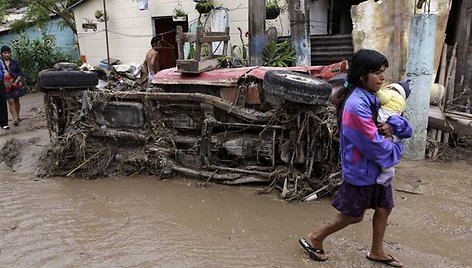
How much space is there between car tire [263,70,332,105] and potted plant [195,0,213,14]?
5895 millimetres

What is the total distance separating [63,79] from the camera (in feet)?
19.7

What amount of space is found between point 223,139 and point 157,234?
160 cm

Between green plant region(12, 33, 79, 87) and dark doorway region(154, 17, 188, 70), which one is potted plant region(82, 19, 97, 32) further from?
green plant region(12, 33, 79, 87)

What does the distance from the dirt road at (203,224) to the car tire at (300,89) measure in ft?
4.02

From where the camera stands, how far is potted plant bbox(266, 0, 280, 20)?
8375mm

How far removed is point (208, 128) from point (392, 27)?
414 centimetres

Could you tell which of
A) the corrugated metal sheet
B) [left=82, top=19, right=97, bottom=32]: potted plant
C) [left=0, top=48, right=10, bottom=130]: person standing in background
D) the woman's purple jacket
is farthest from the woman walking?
[left=82, top=19, right=97, bottom=32]: potted plant

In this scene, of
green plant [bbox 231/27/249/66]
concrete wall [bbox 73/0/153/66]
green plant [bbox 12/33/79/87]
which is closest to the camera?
green plant [bbox 231/27/249/66]

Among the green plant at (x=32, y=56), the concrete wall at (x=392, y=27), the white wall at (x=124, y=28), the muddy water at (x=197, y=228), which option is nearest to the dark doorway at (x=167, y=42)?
the white wall at (x=124, y=28)

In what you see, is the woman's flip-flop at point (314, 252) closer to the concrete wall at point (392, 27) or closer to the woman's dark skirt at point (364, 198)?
the woman's dark skirt at point (364, 198)

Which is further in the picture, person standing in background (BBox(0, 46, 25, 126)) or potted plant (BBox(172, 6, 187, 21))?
potted plant (BBox(172, 6, 187, 21))

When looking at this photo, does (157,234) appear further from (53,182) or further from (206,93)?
(53,182)

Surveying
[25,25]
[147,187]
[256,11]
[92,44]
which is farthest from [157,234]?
[25,25]

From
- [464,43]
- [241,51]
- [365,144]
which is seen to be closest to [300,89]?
[365,144]
